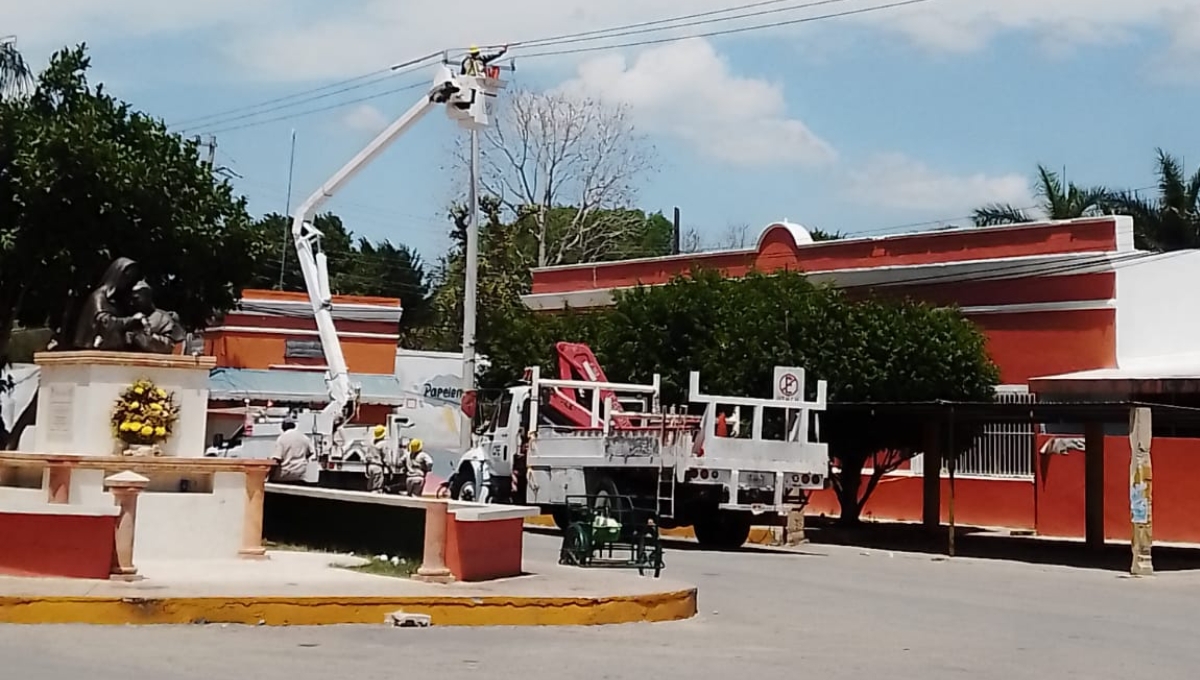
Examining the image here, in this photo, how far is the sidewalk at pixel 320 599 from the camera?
13.5 metres

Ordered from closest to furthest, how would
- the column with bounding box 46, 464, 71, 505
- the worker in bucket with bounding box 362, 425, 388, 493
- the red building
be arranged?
the column with bounding box 46, 464, 71, 505 < the worker in bucket with bounding box 362, 425, 388, 493 < the red building

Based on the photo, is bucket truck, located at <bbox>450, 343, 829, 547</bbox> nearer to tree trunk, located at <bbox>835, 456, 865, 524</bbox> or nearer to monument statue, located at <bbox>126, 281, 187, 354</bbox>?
tree trunk, located at <bbox>835, 456, 865, 524</bbox>

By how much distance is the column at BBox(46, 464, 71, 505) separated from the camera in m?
18.0

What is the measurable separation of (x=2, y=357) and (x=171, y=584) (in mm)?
24787

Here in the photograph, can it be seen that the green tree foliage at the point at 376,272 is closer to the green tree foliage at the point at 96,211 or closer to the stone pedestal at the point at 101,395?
the green tree foliage at the point at 96,211

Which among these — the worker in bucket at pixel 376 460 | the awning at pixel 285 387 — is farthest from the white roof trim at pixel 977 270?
the awning at pixel 285 387

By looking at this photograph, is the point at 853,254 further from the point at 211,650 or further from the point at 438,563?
the point at 211,650

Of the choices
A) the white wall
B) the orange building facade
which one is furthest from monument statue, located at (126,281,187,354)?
the orange building facade

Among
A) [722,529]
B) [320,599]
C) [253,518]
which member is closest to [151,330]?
[253,518]

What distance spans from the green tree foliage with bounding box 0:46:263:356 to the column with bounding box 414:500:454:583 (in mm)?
18193

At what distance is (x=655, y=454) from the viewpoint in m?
25.3

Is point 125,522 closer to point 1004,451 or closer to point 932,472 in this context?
point 932,472

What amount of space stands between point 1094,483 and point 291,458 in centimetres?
1437

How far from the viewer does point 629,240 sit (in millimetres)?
66688
